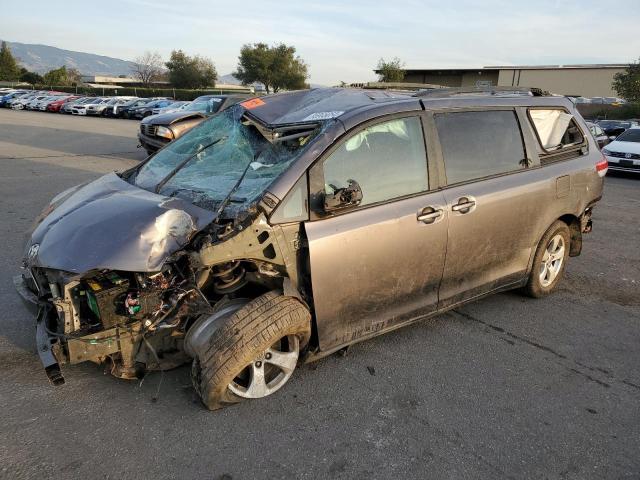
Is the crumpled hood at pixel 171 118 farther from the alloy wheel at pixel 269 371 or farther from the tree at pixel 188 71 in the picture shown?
the tree at pixel 188 71

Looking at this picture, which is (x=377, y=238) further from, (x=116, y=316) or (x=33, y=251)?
(x=33, y=251)

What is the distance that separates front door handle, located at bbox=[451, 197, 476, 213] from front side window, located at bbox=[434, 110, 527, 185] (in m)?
0.15

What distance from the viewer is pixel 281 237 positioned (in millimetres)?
2861

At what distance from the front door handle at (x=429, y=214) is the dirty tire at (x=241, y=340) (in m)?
1.03

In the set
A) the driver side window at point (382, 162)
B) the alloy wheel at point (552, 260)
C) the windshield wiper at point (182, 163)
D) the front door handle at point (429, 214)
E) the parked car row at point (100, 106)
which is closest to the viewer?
the driver side window at point (382, 162)

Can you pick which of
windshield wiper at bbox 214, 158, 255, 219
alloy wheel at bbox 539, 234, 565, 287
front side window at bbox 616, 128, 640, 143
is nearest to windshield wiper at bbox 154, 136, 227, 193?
windshield wiper at bbox 214, 158, 255, 219

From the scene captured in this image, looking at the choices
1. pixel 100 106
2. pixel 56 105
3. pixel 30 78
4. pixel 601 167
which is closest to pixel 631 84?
pixel 100 106

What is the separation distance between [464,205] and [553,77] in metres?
65.2

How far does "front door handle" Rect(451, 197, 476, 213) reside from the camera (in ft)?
11.5

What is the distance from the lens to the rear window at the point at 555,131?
4258mm

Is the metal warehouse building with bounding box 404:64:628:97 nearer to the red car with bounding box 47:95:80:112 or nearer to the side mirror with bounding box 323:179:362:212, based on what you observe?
the red car with bounding box 47:95:80:112

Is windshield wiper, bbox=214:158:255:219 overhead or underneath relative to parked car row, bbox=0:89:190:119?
overhead

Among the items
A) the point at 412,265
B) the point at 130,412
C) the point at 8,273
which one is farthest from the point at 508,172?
the point at 8,273

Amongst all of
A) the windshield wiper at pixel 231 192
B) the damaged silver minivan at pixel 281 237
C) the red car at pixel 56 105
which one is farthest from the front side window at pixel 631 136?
the red car at pixel 56 105
